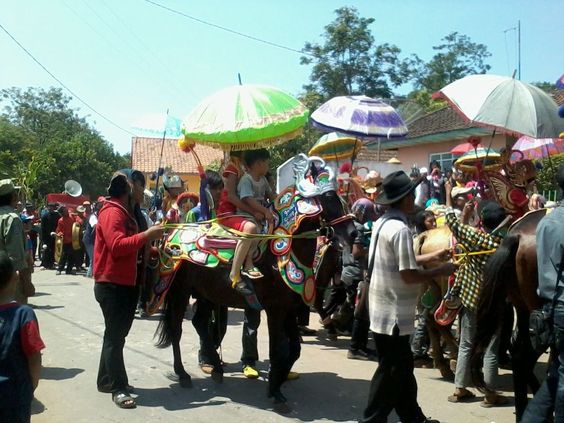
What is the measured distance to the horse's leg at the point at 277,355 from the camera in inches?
224

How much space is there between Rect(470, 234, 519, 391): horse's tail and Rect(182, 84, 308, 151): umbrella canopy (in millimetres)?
2191

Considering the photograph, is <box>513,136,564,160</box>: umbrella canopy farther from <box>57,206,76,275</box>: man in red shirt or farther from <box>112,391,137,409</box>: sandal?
<box>57,206,76,275</box>: man in red shirt

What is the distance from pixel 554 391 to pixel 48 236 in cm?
1652

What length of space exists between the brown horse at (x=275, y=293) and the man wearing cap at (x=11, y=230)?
1597 millimetres

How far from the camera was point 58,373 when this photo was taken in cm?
670

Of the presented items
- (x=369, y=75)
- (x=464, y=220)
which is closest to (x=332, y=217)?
(x=464, y=220)

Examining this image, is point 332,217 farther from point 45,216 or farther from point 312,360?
point 45,216

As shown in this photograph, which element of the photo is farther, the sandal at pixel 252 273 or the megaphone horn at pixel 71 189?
the megaphone horn at pixel 71 189

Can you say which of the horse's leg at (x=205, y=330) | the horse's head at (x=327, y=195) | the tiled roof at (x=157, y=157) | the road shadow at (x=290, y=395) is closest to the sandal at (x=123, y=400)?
the road shadow at (x=290, y=395)

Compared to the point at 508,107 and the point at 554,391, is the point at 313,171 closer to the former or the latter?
the point at 508,107

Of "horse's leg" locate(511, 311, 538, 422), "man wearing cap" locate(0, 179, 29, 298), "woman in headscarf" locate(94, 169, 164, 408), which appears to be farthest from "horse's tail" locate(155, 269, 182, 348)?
"horse's leg" locate(511, 311, 538, 422)

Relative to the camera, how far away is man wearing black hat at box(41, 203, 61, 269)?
710 inches

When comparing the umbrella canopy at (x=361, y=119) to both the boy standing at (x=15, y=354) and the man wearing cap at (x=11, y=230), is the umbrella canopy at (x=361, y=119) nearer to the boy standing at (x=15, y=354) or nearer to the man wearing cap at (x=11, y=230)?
the man wearing cap at (x=11, y=230)

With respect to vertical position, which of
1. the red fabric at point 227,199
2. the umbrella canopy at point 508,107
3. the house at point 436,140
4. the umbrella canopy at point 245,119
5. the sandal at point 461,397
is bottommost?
the sandal at point 461,397
